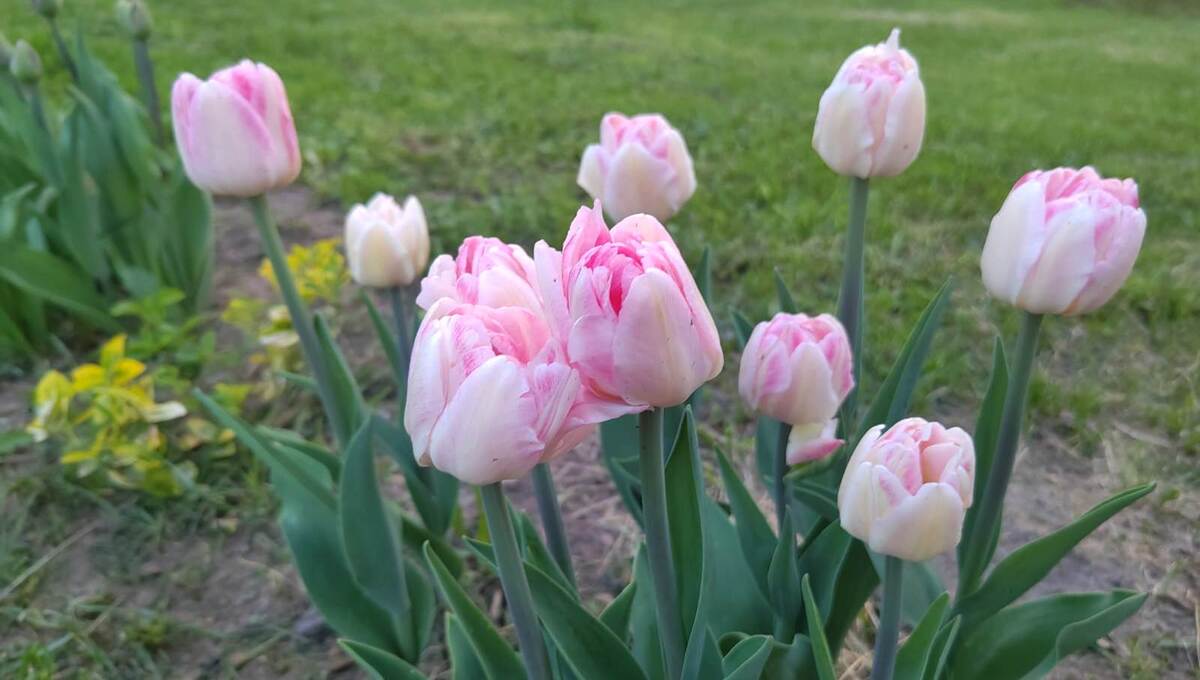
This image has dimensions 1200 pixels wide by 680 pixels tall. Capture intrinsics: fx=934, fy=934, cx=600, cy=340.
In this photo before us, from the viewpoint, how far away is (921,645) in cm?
94

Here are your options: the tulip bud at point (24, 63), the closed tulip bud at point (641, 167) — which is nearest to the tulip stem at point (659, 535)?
the closed tulip bud at point (641, 167)

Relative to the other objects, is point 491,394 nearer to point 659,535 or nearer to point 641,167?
point 659,535

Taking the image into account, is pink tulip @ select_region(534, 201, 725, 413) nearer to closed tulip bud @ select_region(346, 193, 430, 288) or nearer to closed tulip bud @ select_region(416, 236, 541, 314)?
closed tulip bud @ select_region(416, 236, 541, 314)

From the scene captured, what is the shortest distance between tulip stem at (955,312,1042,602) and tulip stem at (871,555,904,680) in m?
0.27

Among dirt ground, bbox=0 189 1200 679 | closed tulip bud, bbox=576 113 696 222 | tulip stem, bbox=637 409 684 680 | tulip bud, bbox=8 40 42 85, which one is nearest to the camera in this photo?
tulip stem, bbox=637 409 684 680

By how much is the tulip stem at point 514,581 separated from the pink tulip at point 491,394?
0.27ft

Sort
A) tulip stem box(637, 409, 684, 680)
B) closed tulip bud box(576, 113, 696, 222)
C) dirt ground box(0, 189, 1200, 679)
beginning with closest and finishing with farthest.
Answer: tulip stem box(637, 409, 684, 680), closed tulip bud box(576, 113, 696, 222), dirt ground box(0, 189, 1200, 679)

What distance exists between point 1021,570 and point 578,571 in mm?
849

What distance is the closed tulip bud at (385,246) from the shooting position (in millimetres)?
1472

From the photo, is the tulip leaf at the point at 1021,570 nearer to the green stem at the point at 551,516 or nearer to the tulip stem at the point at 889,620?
the tulip stem at the point at 889,620

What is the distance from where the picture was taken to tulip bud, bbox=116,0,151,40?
7.80 feet

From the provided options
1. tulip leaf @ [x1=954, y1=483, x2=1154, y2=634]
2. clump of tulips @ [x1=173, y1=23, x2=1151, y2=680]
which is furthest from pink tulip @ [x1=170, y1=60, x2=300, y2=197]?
tulip leaf @ [x1=954, y1=483, x2=1154, y2=634]

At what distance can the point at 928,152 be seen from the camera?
13.2 feet

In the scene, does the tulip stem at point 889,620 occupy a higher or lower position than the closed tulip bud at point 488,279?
lower
